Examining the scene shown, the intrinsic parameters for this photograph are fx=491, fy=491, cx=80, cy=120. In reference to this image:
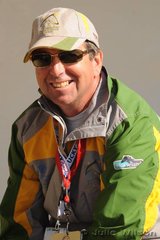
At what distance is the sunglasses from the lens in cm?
162

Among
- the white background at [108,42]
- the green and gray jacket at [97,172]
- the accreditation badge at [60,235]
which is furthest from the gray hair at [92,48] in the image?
the white background at [108,42]

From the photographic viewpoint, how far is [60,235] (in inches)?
69.1

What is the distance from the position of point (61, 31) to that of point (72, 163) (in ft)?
1.52

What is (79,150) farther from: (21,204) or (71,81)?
(21,204)

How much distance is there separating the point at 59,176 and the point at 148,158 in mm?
363

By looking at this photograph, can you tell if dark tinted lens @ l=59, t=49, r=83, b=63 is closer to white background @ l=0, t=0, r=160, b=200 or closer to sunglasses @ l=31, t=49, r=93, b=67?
sunglasses @ l=31, t=49, r=93, b=67

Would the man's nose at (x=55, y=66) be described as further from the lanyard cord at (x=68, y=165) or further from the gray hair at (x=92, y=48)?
the lanyard cord at (x=68, y=165)

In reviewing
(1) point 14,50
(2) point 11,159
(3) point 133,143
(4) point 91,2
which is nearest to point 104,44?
(4) point 91,2

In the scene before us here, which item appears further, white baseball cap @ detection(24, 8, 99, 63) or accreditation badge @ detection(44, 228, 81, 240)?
accreditation badge @ detection(44, 228, 81, 240)

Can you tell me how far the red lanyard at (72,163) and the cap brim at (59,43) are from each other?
0.33 metres

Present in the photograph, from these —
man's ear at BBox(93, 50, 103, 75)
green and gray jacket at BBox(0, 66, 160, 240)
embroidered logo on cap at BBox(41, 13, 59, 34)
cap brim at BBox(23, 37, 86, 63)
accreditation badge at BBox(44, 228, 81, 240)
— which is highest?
embroidered logo on cap at BBox(41, 13, 59, 34)

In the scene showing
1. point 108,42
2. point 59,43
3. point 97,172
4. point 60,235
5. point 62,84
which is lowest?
point 60,235

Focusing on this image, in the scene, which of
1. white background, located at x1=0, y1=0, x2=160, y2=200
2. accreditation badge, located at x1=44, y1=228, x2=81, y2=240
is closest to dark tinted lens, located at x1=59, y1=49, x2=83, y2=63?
accreditation badge, located at x1=44, y1=228, x2=81, y2=240

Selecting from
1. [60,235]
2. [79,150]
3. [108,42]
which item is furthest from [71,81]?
[108,42]
